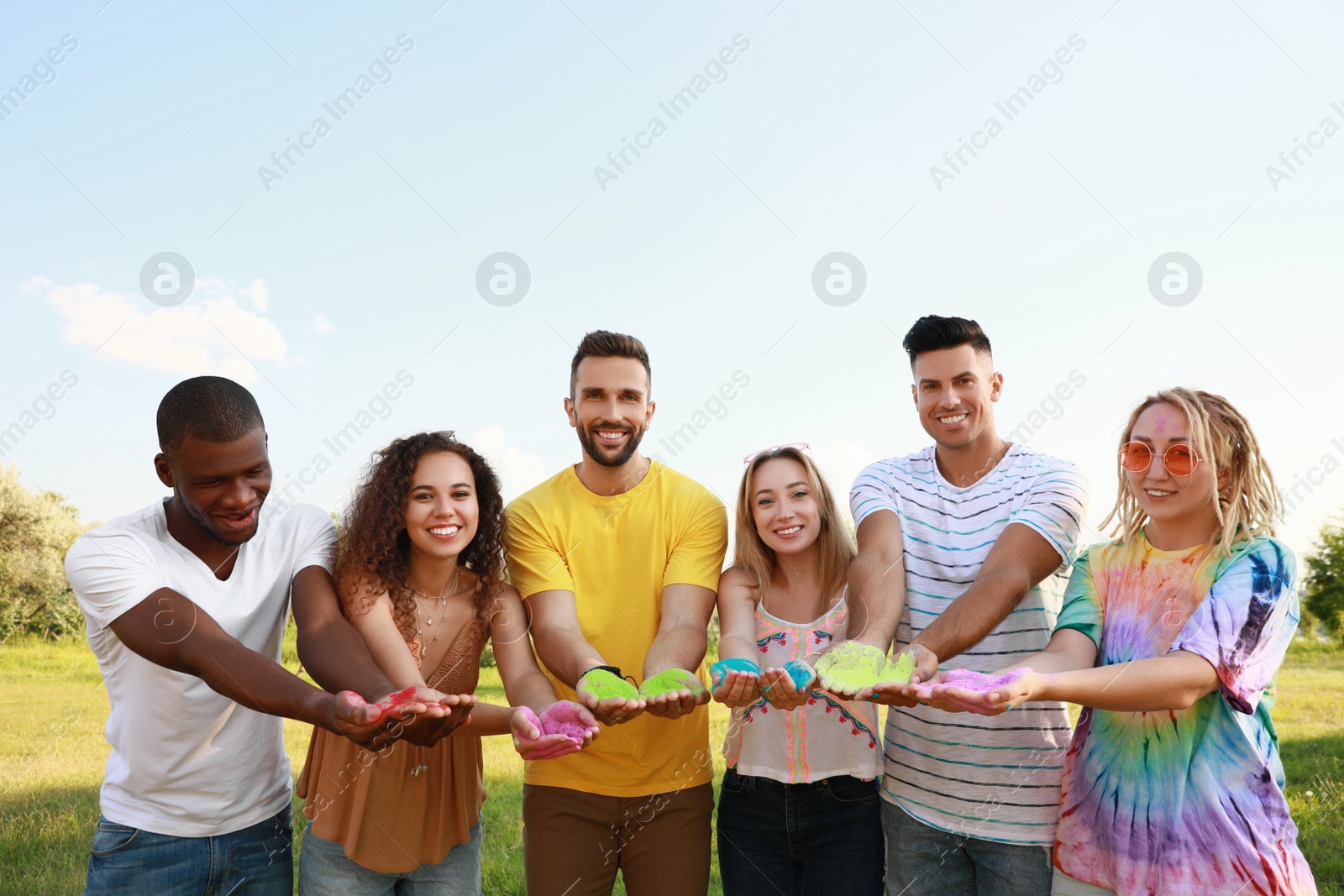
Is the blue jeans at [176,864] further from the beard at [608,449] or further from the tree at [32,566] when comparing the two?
the tree at [32,566]

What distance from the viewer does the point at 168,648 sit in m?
3.60

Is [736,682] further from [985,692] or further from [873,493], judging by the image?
[873,493]

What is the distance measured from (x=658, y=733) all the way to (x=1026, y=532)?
2.04 metres

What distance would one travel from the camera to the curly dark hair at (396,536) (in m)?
4.16

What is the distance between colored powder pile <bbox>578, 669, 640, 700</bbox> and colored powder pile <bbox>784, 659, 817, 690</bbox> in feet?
2.27

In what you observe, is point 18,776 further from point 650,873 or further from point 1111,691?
point 1111,691

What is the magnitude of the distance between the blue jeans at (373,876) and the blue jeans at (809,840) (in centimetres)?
120

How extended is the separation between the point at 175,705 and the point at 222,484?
958 millimetres

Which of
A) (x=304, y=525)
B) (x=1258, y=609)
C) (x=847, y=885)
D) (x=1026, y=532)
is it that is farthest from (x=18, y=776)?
(x=1258, y=609)

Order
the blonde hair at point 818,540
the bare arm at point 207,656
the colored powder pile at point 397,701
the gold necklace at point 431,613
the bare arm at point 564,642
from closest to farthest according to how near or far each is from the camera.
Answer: the colored powder pile at point 397,701, the bare arm at point 207,656, the bare arm at point 564,642, the gold necklace at point 431,613, the blonde hair at point 818,540

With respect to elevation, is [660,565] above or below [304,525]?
above

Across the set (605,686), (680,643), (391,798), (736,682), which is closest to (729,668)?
(736,682)

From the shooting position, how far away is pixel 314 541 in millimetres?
4223

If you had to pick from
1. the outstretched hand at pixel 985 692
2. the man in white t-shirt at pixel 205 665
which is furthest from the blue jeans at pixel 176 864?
the outstretched hand at pixel 985 692
